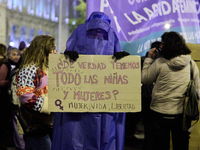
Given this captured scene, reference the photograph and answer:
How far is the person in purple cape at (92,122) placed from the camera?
224cm

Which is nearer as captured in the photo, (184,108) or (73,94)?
(73,94)

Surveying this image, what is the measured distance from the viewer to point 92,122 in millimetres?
2230

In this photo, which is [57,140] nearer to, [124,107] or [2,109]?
[124,107]

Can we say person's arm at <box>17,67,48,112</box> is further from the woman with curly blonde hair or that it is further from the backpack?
the backpack

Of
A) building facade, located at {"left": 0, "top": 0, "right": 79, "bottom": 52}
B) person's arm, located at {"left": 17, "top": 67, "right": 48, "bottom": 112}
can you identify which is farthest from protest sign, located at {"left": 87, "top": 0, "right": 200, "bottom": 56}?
building facade, located at {"left": 0, "top": 0, "right": 79, "bottom": 52}

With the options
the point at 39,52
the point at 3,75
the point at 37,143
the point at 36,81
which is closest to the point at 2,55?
the point at 3,75

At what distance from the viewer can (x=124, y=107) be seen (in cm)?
221

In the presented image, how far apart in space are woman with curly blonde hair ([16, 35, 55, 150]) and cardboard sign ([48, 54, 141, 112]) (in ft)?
0.57

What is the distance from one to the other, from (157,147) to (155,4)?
2169 millimetres

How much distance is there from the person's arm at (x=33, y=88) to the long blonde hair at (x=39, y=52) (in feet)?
0.30

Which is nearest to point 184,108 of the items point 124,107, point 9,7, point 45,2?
point 124,107

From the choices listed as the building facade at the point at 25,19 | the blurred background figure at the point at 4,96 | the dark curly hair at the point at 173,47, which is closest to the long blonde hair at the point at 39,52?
the dark curly hair at the point at 173,47

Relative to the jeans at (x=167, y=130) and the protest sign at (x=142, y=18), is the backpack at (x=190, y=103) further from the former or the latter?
the protest sign at (x=142, y=18)

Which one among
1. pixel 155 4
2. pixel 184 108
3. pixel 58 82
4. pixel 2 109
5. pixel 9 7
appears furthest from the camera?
pixel 9 7
